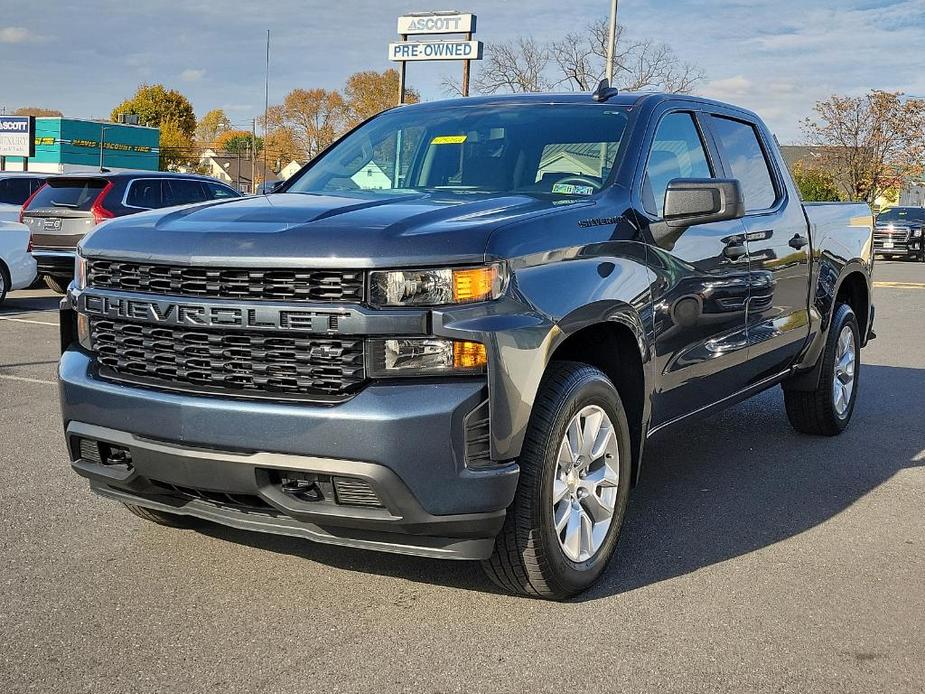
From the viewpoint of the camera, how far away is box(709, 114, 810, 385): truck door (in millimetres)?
5445

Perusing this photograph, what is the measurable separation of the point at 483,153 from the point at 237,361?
6.01 feet

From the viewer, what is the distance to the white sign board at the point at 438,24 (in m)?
31.4

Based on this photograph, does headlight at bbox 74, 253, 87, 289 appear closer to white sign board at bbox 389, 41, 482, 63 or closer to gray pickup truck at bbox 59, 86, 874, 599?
gray pickup truck at bbox 59, 86, 874, 599

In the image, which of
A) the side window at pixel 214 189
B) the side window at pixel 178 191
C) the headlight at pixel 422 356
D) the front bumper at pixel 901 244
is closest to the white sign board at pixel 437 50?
the front bumper at pixel 901 244

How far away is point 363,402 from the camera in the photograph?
333 centimetres

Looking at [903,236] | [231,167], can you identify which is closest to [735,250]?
[903,236]

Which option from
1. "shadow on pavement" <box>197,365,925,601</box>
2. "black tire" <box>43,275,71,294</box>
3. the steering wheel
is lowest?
Answer: "shadow on pavement" <box>197,365,925,601</box>

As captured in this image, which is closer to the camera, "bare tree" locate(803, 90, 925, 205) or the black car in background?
the black car in background

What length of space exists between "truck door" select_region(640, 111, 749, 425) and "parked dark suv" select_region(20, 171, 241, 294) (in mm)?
10299

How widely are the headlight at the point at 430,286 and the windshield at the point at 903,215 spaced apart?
108ft

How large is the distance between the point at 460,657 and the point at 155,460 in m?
1.17

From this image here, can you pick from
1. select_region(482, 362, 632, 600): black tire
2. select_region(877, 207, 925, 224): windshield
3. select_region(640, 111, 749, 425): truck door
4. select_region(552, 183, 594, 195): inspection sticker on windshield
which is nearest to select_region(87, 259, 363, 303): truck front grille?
select_region(482, 362, 632, 600): black tire

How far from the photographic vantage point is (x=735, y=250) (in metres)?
5.14

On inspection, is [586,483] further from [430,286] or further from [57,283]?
[57,283]
